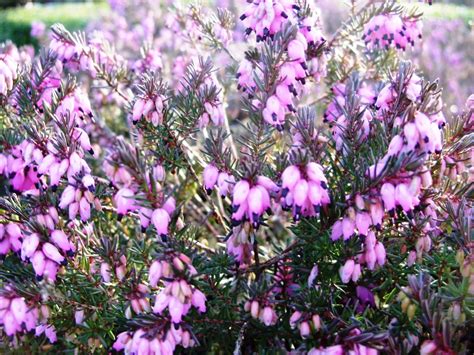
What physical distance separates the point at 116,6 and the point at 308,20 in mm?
6521

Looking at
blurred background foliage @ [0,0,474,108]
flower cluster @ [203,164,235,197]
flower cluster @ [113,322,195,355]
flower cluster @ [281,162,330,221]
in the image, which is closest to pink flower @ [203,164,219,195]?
flower cluster @ [203,164,235,197]

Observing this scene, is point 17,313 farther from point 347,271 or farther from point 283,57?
point 283,57

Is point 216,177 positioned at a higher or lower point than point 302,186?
higher

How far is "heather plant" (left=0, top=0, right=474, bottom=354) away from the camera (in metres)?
2.32

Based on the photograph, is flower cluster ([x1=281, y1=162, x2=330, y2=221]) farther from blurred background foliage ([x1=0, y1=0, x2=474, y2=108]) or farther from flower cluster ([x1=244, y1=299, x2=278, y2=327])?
blurred background foliage ([x1=0, y1=0, x2=474, y2=108])

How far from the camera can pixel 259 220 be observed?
95.0 inches

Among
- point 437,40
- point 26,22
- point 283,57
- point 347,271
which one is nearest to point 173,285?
point 347,271

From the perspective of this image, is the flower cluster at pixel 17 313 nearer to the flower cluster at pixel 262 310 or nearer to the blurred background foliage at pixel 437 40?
the flower cluster at pixel 262 310

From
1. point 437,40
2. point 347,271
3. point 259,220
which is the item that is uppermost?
point 437,40

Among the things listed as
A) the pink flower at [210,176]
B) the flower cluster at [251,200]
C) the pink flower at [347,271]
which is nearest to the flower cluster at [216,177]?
the pink flower at [210,176]

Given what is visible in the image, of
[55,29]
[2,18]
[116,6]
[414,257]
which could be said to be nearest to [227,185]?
[414,257]

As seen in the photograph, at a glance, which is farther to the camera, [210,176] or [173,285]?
[210,176]

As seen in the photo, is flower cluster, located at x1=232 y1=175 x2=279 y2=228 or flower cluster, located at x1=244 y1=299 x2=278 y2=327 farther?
flower cluster, located at x1=244 y1=299 x2=278 y2=327

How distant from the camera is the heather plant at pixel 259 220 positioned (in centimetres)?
A: 232
